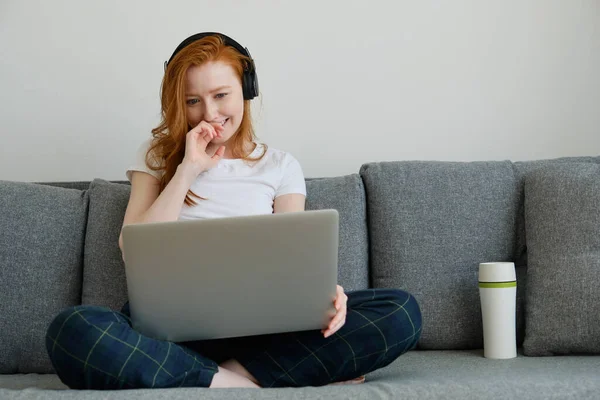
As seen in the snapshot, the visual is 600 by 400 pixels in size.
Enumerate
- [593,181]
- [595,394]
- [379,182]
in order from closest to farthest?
[595,394], [593,181], [379,182]

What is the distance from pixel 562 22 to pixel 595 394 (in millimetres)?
1394

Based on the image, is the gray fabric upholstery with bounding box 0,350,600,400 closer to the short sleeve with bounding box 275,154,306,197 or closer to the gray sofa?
the gray sofa

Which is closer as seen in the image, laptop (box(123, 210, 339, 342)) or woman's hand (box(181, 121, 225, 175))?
laptop (box(123, 210, 339, 342))

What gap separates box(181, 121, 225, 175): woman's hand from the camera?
1731 millimetres

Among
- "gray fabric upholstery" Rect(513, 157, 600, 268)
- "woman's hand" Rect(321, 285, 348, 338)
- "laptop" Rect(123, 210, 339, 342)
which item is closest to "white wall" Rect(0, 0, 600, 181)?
"gray fabric upholstery" Rect(513, 157, 600, 268)

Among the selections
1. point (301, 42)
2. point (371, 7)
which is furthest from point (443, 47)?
point (301, 42)

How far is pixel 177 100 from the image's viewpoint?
1.76 metres

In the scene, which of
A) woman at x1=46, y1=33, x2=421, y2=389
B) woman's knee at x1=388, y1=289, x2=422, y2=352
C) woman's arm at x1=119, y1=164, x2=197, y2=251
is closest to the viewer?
woman at x1=46, y1=33, x2=421, y2=389

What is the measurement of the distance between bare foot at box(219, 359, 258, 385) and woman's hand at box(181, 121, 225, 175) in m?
0.45

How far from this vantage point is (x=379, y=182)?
1.97 m

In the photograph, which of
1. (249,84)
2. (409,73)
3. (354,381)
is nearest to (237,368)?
(354,381)

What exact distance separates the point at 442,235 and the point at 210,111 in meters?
0.65

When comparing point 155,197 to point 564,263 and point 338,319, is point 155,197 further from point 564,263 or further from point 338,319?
point 564,263

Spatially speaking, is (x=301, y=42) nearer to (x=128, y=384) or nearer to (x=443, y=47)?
(x=443, y=47)
